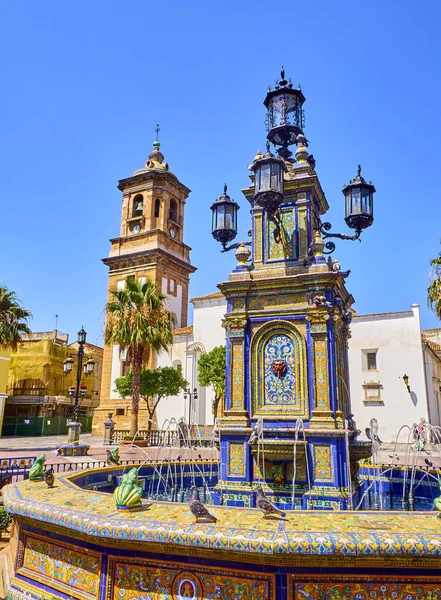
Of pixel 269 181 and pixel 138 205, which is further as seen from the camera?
pixel 138 205

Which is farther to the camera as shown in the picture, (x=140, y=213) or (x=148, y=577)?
(x=140, y=213)

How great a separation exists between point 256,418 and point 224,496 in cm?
137

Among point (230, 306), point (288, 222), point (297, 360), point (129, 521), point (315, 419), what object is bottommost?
point (129, 521)

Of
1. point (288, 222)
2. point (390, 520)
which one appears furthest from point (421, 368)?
point (390, 520)

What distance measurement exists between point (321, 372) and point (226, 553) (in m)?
4.29

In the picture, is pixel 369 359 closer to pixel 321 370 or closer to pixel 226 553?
pixel 321 370

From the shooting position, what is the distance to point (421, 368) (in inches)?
1158

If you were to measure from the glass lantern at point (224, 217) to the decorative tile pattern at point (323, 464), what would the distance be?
179 inches

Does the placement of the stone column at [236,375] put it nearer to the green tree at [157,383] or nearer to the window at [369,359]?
the green tree at [157,383]

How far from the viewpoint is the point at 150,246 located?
39.6 metres

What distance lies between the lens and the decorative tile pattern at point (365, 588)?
148 inches

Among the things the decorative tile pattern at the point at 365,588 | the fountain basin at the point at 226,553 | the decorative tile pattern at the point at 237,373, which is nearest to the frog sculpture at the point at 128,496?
the fountain basin at the point at 226,553

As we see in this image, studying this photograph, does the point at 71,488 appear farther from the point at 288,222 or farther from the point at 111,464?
the point at 288,222

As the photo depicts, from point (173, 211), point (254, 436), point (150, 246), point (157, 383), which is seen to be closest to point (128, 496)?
point (254, 436)
